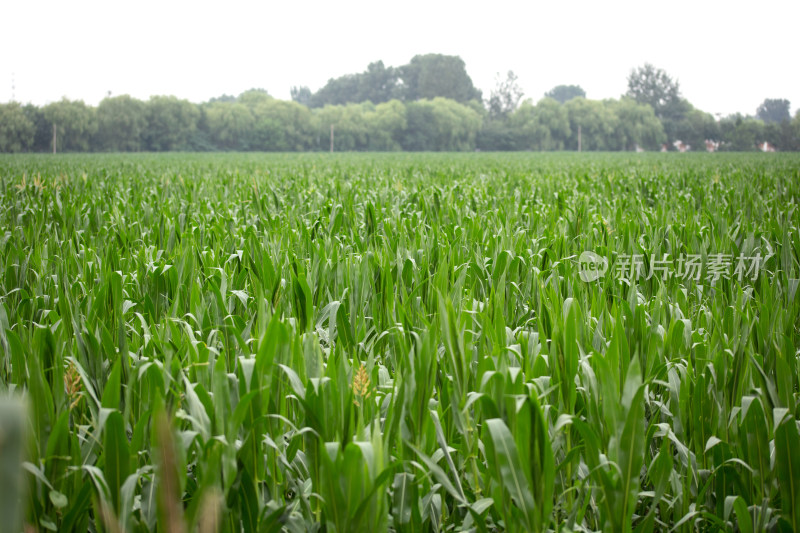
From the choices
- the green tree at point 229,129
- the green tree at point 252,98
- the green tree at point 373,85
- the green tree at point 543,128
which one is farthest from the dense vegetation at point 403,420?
the green tree at point 373,85

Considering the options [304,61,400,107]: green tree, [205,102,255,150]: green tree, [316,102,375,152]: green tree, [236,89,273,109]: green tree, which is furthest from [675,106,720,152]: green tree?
[304,61,400,107]: green tree

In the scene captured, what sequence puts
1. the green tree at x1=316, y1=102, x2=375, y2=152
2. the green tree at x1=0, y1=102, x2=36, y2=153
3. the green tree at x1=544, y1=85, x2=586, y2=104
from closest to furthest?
1. the green tree at x1=0, y1=102, x2=36, y2=153
2. the green tree at x1=316, y1=102, x2=375, y2=152
3. the green tree at x1=544, y1=85, x2=586, y2=104

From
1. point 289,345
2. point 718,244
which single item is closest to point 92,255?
point 289,345

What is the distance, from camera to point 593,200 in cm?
789

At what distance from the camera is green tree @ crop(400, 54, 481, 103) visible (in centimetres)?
12512

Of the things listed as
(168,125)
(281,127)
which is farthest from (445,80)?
(168,125)

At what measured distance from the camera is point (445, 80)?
412 feet

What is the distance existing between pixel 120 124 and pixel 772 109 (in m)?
168

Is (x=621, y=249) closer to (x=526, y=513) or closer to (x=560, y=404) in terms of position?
(x=560, y=404)

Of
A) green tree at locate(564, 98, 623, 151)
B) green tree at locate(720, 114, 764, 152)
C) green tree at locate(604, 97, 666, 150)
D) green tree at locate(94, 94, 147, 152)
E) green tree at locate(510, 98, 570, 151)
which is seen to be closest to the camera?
green tree at locate(94, 94, 147, 152)

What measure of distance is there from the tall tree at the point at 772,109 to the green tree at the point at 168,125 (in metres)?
154

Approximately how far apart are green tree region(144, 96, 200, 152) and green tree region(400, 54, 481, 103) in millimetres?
63836

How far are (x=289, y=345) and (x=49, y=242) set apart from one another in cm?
343

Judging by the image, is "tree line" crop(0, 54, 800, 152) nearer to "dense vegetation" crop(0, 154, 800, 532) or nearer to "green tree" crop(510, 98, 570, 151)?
"green tree" crop(510, 98, 570, 151)
